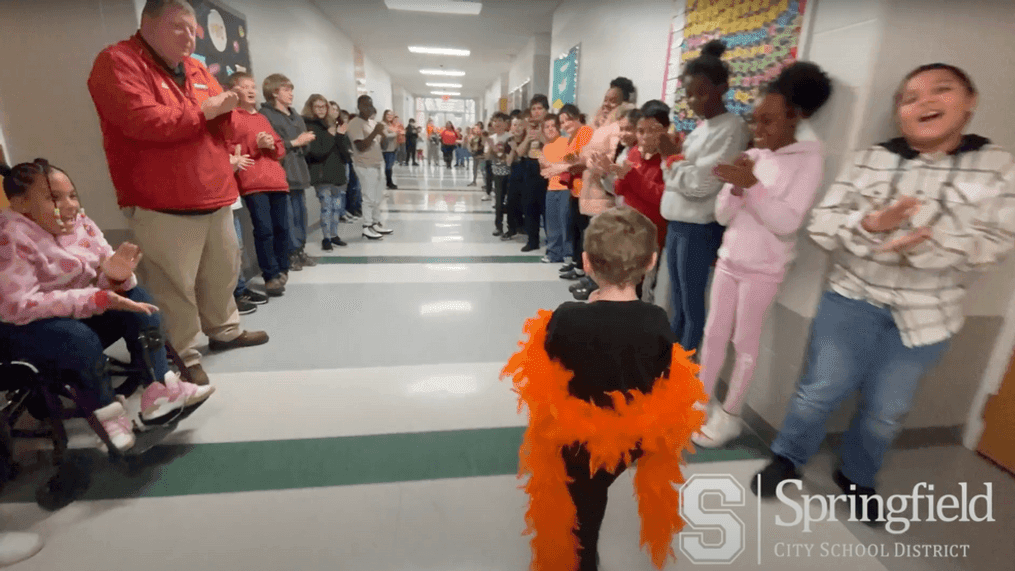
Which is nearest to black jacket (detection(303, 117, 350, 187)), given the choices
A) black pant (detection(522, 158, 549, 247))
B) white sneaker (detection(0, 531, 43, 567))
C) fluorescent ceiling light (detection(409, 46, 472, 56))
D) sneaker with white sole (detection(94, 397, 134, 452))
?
black pant (detection(522, 158, 549, 247))

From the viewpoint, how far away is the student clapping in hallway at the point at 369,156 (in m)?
5.08

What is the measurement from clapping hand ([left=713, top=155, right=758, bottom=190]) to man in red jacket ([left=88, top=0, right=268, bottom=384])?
194 cm

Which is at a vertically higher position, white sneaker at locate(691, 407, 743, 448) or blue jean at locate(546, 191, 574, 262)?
blue jean at locate(546, 191, 574, 262)

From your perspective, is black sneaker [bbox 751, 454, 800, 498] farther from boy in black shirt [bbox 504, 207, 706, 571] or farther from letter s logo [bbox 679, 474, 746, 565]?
boy in black shirt [bbox 504, 207, 706, 571]

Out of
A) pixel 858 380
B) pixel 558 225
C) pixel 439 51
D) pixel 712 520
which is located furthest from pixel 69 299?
pixel 439 51

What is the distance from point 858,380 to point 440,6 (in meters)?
7.05

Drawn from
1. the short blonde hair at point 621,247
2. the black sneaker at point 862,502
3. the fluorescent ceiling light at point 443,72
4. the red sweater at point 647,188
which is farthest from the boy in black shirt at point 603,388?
the fluorescent ceiling light at point 443,72

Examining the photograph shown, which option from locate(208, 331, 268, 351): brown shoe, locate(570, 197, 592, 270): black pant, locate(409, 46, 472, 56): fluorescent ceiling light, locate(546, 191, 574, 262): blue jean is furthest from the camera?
locate(409, 46, 472, 56): fluorescent ceiling light

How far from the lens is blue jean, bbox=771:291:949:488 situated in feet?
4.72

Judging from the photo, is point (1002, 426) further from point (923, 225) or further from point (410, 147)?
point (410, 147)

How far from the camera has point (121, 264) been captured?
1642 millimetres

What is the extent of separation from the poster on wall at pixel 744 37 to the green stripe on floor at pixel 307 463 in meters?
1.57

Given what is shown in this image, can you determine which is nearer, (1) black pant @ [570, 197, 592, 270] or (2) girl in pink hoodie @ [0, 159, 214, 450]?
(2) girl in pink hoodie @ [0, 159, 214, 450]

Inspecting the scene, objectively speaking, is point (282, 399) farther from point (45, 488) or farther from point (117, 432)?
point (45, 488)
